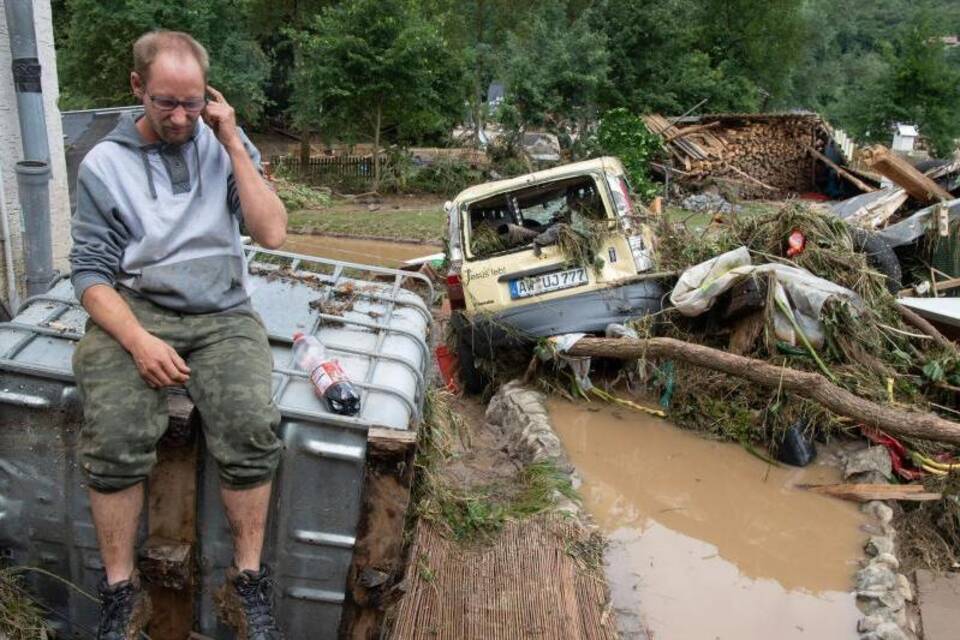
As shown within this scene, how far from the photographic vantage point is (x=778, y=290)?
253 inches

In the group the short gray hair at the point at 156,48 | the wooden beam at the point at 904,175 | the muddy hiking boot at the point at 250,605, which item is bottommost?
the wooden beam at the point at 904,175

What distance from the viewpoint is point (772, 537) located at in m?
5.25

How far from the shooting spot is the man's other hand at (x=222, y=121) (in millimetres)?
2639

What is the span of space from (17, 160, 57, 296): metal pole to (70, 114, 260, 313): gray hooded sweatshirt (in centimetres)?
227

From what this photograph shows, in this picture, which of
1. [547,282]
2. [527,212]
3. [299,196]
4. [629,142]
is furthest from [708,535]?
[629,142]

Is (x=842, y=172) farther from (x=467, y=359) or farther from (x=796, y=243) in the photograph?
(x=467, y=359)

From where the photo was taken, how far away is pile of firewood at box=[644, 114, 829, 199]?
21.0 m

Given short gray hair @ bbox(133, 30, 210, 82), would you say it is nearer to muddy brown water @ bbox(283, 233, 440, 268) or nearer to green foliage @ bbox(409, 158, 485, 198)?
muddy brown water @ bbox(283, 233, 440, 268)

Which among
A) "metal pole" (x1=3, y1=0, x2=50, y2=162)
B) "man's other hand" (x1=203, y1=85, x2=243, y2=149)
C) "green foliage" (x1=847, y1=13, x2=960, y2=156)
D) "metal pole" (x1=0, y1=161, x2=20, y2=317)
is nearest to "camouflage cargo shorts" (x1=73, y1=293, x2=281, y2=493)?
"man's other hand" (x1=203, y1=85, x2=243, y2=149)

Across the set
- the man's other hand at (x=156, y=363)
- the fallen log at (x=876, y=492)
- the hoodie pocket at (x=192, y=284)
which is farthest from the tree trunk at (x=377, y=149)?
the man's other hand at (x=156, y=363)

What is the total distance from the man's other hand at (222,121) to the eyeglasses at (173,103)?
5cm

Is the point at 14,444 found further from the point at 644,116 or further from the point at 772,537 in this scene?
the point at 644,116

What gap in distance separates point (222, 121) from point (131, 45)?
19.6m

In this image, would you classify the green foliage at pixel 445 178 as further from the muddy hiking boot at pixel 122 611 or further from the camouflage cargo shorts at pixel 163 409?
the muddy hiking boot at pixel 122 611
